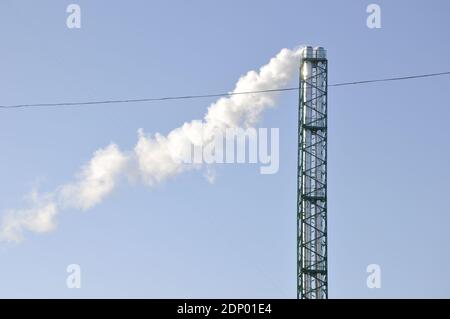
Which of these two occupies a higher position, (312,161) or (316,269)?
(312,161)

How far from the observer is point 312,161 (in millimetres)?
57250
